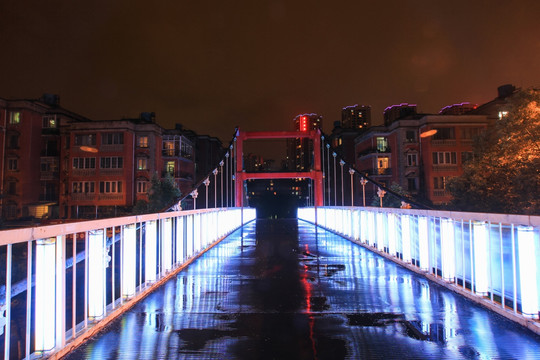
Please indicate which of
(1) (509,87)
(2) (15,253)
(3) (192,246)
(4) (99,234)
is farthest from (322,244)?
(1) (509,87)

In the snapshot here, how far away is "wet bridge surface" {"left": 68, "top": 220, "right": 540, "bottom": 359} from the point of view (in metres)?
2.66

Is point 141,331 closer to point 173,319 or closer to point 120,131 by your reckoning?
point 173,319

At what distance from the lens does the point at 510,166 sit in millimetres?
16031

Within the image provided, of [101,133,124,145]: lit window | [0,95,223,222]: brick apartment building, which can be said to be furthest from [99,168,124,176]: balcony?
[101,133,124,145]: lit window

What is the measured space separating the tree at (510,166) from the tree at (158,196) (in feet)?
65.8

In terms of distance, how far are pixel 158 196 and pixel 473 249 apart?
27.4 m

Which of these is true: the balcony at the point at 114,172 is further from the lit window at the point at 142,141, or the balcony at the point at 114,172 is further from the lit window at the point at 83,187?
the lit window at the point at 142,141

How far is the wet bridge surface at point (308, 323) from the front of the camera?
266 cm

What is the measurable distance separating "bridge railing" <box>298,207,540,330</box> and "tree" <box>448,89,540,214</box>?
31.8ft

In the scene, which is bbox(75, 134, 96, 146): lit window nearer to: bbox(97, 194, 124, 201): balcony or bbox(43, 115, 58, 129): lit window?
bbox(43, 115, 58, 129): lit window

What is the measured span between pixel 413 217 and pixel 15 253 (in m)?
29.7

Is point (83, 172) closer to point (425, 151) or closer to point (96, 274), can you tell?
point (425, 151)

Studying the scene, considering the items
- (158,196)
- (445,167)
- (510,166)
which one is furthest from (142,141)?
(510,166)

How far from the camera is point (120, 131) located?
3191cm
